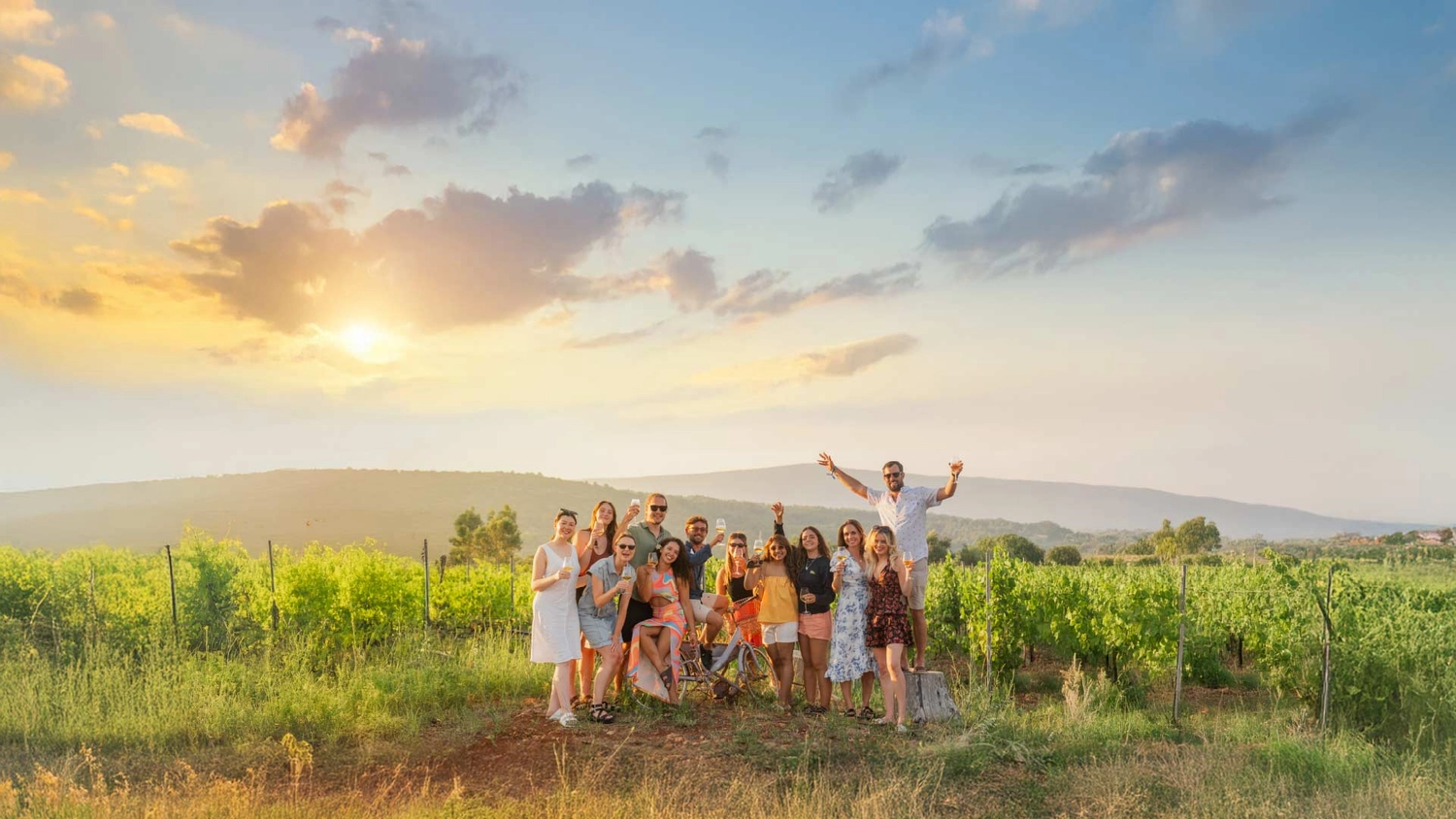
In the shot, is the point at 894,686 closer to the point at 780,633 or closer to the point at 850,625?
the point at 850,625

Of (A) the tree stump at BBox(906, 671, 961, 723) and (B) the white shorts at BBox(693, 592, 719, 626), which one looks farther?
(B) the white shorts at BBox(693, 592, 719, 626)

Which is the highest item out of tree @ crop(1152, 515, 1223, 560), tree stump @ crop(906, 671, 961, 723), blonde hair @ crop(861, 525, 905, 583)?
blonde hair @ crop(861, 525, 905, 583)

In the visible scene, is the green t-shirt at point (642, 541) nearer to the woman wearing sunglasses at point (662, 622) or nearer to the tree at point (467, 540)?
the woman wearing sunglasses at point (662, 622)

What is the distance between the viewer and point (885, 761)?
290 inches

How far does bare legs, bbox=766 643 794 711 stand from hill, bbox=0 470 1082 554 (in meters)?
74.5

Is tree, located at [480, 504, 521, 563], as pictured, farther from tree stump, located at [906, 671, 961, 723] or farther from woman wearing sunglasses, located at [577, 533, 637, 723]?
tree stump, located at [906, 671, 961, 723]

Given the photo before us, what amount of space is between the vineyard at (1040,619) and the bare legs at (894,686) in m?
3.46

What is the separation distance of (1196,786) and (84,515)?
402 feet

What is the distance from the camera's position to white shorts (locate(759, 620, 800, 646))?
931 centimetres

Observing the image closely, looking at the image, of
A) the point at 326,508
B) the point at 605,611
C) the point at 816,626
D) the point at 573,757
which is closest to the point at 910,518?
the point at 816,626

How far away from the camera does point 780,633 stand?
9.33m

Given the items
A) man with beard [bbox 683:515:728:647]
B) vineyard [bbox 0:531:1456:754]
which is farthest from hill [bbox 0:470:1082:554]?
man with beard [bbox 683:515:728:647]

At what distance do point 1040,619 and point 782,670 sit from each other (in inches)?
254

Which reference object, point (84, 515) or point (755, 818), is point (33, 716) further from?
point (84, 515)
